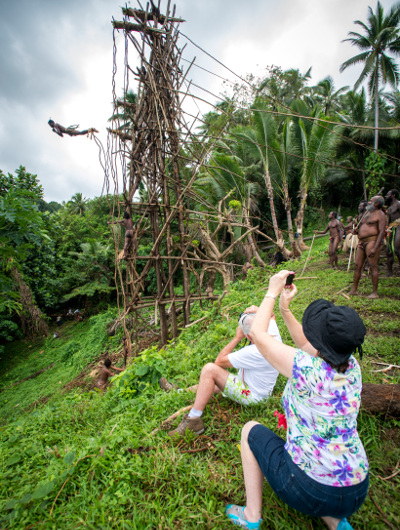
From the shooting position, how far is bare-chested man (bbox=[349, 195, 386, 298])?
4820 mm

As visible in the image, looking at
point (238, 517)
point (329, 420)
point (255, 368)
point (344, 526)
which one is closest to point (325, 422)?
point (329, 420)

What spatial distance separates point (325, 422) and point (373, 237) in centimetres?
462

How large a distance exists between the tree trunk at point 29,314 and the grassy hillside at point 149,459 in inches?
350

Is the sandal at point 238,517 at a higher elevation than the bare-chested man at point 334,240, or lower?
lower

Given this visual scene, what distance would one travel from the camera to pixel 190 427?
2359mm

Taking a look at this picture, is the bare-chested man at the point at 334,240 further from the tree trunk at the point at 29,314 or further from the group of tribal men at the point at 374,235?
the tree trunk at the point at 29,314

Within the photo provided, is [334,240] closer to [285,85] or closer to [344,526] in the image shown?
[344,526]

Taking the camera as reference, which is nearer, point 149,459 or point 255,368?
point 149,459

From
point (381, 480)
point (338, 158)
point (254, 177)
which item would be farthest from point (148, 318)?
point (338, 158)

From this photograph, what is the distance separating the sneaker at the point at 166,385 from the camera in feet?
10.6

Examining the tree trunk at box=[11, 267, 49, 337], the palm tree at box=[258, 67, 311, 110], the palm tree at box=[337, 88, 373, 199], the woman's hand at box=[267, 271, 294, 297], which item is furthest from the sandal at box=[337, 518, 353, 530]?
the palm tree at box=[258, 67, 311, 110]

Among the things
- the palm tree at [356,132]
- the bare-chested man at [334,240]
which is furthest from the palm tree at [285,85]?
the bare-chested man at [334,240]

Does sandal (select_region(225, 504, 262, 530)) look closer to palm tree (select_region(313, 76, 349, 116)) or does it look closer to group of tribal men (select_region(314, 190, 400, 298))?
group of tribal men (select_region(314, 190, 400, 298))

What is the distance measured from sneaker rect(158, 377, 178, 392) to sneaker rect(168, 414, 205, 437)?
799 millimetres
